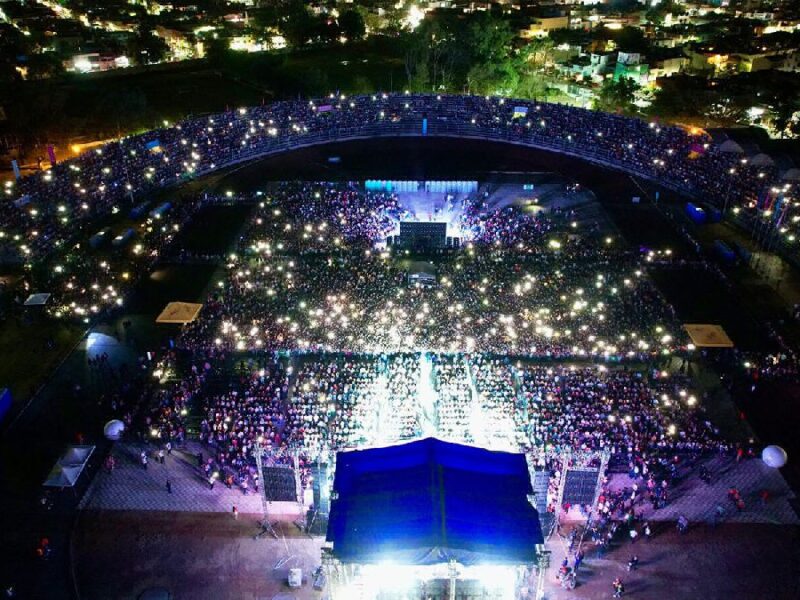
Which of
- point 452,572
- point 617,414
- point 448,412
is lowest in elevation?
point 617,414

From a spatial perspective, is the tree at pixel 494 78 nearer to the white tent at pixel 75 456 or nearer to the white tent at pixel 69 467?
the white tent at pixel 75 456

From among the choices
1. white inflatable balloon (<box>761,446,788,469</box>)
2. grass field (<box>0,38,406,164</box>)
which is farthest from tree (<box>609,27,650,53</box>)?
white inflatable balloon (<box>761,446,788,469</box>)

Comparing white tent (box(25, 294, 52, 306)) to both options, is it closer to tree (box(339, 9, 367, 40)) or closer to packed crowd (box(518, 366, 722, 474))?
packed crowd (box(518, 366, 722, 474))

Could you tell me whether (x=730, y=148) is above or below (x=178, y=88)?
above

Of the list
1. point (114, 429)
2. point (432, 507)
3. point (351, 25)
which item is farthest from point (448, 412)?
point (351, 25)

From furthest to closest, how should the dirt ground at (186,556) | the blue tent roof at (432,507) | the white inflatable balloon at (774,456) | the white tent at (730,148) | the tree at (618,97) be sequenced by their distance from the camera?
the tree at (618,97), the white tent at (730,148), the white inflatable balloon at (774,456), the dirt ground at (186,556), the blue tent roof at (432,507)

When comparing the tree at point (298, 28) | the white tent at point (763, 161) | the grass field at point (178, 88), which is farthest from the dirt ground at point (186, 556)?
the tree at point (298, 28)

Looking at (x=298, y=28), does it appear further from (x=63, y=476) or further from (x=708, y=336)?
(x=63, y=476)
